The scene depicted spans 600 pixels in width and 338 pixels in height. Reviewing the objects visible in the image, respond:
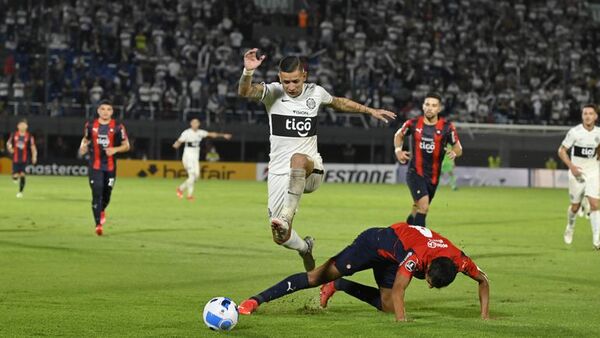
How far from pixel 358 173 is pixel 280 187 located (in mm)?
38468

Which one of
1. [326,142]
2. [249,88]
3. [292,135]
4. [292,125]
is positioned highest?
[249,88]

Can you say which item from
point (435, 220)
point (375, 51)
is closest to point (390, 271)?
point (435, 220)

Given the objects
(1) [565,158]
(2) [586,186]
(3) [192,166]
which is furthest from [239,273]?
(3) [192,166]

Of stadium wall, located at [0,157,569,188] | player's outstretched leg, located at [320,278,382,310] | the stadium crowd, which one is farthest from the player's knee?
stadium wall, located at [0,157,569,188]

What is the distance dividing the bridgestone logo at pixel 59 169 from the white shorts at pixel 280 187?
125ft

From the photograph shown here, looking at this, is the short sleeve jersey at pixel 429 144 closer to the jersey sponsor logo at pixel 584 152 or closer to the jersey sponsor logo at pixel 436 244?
the jersey sponsor logo at pixel 584 152

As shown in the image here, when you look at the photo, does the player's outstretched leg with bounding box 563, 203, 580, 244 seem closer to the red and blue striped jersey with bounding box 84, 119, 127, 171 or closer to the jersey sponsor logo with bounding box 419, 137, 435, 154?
the jersey sponsor logo with bounding box 419, 137, 435, 154

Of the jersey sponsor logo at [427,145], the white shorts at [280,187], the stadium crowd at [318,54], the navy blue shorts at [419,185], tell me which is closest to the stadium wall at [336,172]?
the stadium crowd at [318,54]

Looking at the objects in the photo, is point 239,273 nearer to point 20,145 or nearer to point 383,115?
point 383,115

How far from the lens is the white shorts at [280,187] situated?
1165 cm

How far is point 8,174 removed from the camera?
158 ft

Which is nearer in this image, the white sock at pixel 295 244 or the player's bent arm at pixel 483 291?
the player's bent arm at pixel 483 291

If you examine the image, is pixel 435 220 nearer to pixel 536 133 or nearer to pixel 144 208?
pixel 144 208

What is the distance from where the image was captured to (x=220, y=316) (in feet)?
28.3
